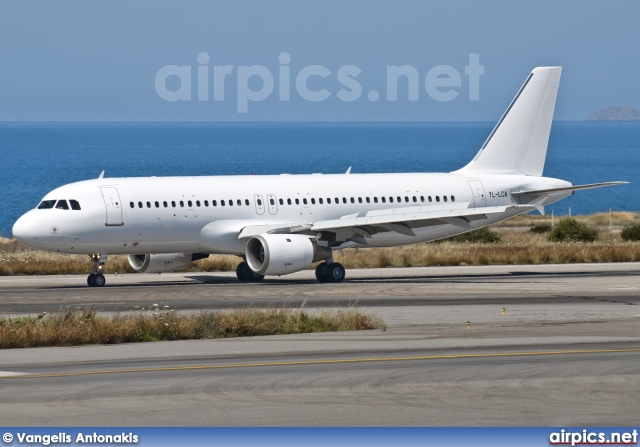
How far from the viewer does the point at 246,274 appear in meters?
47.8

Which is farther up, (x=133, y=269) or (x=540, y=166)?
(x=540, y=166)

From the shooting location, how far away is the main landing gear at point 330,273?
153ft

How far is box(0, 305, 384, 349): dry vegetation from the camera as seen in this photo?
27500 mm

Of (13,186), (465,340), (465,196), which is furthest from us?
(13,186)

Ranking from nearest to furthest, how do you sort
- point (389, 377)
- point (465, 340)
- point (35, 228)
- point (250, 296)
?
point (389, 377)
point (465, 340)
point (250, 296)
point (35, 228)

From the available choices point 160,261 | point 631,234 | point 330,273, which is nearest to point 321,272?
point 330,273

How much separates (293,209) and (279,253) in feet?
12.0

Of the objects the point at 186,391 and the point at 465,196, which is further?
the point at 465,196

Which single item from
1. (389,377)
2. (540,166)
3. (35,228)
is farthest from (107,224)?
(389,377)

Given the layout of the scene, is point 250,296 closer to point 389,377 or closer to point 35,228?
point 35,228

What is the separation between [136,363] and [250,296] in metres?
16.6

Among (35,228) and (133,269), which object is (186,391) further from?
(133,269)

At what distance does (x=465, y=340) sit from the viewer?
89.0ft

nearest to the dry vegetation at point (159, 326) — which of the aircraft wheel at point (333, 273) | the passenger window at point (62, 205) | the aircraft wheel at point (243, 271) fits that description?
the passenger window at point (62, 205)
